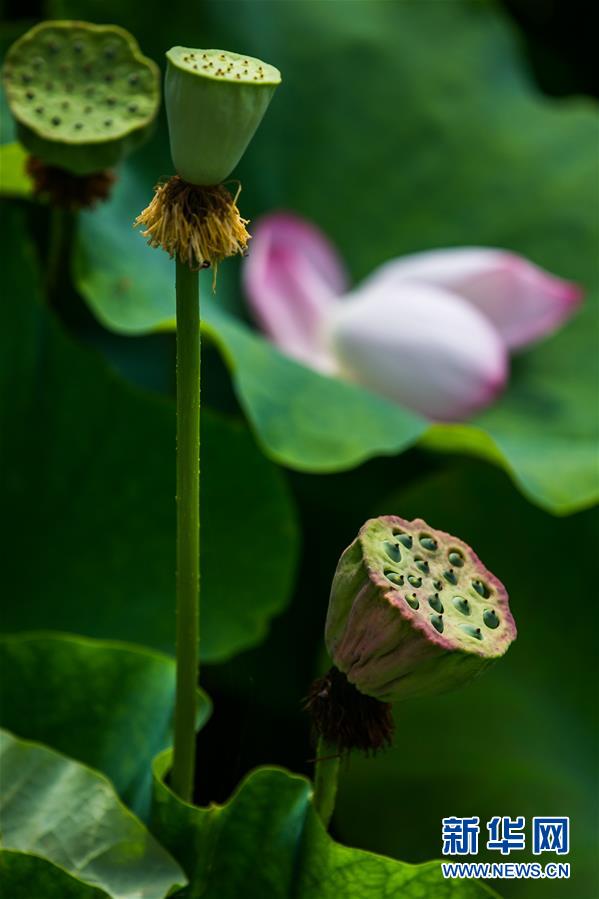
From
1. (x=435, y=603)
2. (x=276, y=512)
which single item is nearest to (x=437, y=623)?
(x=435, y=603)

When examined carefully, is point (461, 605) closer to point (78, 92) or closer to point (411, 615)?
point (411, 615)

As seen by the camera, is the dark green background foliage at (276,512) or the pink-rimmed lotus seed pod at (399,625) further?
the dark green background foliage at (276,512)

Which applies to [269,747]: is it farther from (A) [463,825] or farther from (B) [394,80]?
(B) [394,80]

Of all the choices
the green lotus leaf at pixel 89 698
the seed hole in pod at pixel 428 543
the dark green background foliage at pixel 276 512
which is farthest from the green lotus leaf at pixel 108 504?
the seed hole in pod at pixel 428 543

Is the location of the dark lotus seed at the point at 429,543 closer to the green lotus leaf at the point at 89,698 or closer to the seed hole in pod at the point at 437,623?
the seed hole in pod at the point at 437,623

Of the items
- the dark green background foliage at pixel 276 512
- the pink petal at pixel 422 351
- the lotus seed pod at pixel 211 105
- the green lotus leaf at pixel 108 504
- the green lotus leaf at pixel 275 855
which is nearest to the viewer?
the lotus seed pod at pixel 211 105

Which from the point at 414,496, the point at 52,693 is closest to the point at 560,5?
the point at 414,496
